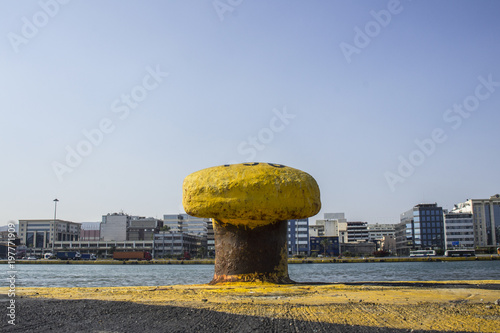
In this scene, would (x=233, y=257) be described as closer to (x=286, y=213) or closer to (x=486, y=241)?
(x=286, y=213)

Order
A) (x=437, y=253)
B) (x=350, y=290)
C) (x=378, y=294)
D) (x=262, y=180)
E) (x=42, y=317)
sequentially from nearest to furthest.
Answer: (x=42, y=317) → (x=378, y=294) → (x=350, y=290) → (x=262, y=180) → (x=437, y=253)

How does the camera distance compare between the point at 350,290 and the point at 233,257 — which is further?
the point at 233,257

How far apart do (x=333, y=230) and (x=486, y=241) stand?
140 feet

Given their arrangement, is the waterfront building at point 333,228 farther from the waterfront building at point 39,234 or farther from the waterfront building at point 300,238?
the waterfront building at point 39,234

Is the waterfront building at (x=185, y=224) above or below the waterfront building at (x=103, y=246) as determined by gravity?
above

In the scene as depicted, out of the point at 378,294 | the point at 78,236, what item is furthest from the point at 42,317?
the point at 78,236

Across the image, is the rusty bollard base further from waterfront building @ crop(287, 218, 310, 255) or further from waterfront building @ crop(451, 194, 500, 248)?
waterfront building @ crop(451, 194, 500, 248)

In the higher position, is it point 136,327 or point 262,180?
point 262,180

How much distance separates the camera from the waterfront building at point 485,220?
435ft

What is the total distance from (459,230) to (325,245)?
112 ft

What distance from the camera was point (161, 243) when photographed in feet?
417

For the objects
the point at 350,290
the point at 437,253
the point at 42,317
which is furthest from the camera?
the point at 437,253

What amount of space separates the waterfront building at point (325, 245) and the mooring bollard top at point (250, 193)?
4916 inches

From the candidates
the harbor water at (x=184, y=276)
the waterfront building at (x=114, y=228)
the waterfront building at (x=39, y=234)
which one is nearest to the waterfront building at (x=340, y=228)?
the waterfront building at (x=114, y=228)
